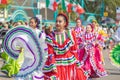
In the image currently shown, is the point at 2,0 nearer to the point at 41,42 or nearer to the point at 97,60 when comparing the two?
the point at 97,60

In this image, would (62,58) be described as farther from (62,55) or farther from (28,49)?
(28,49)

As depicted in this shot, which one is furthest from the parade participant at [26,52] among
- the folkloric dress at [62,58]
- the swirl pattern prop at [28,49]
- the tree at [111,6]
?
the tree at [111,6]

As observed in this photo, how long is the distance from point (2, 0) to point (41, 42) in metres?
13.6

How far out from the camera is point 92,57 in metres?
10.1

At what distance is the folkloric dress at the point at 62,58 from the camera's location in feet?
21.5

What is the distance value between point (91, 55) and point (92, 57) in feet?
0.18

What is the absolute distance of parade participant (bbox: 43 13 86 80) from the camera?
6.55 metres

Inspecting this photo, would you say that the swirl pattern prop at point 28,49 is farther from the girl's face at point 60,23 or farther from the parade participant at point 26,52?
the girl's face at point 60,23

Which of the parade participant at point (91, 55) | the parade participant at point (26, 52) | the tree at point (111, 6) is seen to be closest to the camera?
the parade participant at point (26, 52)

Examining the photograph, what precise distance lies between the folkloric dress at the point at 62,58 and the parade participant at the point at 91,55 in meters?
3.16

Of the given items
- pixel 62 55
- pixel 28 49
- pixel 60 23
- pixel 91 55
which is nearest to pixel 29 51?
pixel 28 49

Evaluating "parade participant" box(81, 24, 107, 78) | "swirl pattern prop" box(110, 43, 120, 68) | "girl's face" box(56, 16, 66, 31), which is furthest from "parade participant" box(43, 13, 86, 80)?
"swirl pattern prop" box(110, 43, 120, 68)

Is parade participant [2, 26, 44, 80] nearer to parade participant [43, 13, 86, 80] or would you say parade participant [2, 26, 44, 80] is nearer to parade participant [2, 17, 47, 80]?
parade participant [2, 17, 47, 80]

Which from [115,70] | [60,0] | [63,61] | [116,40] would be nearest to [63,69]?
[63,61]
